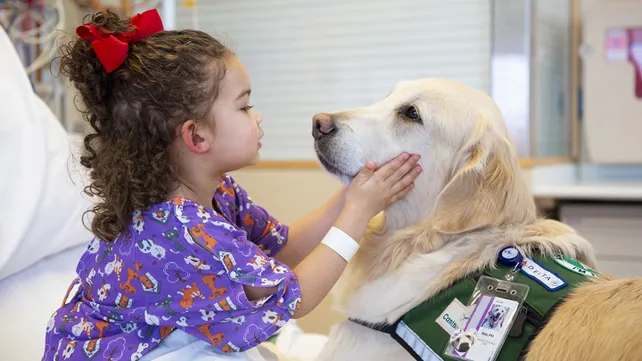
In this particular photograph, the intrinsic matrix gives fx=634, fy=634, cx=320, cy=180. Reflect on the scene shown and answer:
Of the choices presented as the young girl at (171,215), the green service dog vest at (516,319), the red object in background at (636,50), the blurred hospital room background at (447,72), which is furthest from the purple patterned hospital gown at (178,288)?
the red object in background at (636,50)

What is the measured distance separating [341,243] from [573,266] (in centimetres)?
42

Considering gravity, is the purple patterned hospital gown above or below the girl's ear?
below

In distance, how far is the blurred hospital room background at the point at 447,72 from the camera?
7.80ft

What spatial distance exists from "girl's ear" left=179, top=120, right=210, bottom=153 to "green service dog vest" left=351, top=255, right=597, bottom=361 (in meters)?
0.48

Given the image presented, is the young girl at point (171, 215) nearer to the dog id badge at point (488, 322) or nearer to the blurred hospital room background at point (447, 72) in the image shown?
the dog id badge at point (488, 322)

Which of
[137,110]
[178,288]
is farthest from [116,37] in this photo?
[178,288]

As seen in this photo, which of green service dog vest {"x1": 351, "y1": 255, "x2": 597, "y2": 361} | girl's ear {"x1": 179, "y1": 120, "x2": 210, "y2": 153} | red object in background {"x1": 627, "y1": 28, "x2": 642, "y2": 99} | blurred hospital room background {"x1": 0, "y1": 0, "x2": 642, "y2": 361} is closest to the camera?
green service dog vest {"x1": 351, "y1": 255, "x2": 597, "y2": 361}

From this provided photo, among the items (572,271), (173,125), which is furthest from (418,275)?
(173,125)

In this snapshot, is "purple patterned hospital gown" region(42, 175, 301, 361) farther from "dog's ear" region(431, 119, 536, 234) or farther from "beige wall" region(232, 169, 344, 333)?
"beige wall" region(232, 169, 344, 333)

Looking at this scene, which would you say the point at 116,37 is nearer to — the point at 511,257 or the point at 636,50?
the point at 511,257

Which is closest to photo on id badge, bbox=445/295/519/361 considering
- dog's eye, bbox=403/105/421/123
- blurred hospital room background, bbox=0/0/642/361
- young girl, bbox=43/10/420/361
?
young girl, bbox=43/10/420/361

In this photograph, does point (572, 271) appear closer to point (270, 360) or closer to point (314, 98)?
point (270, 360)

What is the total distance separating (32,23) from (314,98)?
112 centimetres

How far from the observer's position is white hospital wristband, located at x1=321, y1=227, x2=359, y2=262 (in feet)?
3.87
